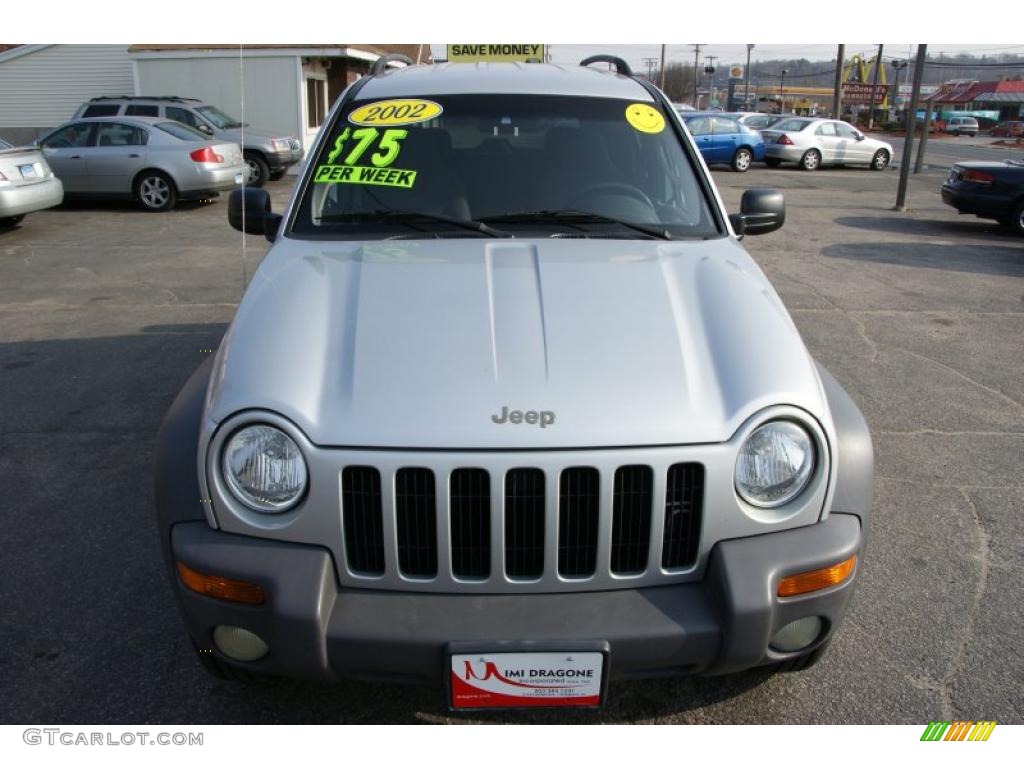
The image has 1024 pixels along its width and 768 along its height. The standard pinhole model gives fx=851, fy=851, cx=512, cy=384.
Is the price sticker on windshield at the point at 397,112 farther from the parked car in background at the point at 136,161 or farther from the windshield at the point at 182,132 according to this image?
the windshield at the point at 182,132

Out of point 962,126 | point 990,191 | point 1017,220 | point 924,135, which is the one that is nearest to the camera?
point 1017,220

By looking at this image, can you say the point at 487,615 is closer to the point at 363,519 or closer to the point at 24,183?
the point at 363,519

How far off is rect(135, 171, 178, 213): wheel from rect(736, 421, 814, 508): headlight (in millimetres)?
13965

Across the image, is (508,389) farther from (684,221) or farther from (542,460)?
(684,221)

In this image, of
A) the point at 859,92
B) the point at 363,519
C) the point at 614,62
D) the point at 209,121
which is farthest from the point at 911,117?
the point at 859,92

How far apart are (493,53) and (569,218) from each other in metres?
7.42

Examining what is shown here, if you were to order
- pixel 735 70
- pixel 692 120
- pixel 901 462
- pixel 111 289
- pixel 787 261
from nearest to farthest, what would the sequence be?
pixel 901 462, pixel 111 289, pixel 787 261, pixel 692 120, pixel 735 70

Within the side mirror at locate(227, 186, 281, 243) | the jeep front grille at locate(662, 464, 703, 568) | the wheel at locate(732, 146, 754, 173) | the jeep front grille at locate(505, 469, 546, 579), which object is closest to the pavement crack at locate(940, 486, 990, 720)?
the jeep front grille at locate(662, 464, 703, 568)

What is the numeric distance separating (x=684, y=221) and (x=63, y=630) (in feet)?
9.40

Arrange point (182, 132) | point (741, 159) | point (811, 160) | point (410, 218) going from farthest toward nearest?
point (811, 160) → point (741, 159) → point (182, 132) → point (410, 218)

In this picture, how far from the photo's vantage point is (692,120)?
22828 millimetres

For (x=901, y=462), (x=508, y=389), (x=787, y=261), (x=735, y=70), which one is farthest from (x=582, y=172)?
(x=735, y=70)

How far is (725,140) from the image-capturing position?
2245cm

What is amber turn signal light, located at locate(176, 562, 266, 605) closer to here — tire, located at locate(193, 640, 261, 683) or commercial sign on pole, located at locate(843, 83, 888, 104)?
tire, located at locate(193, 640, 261, 683)
